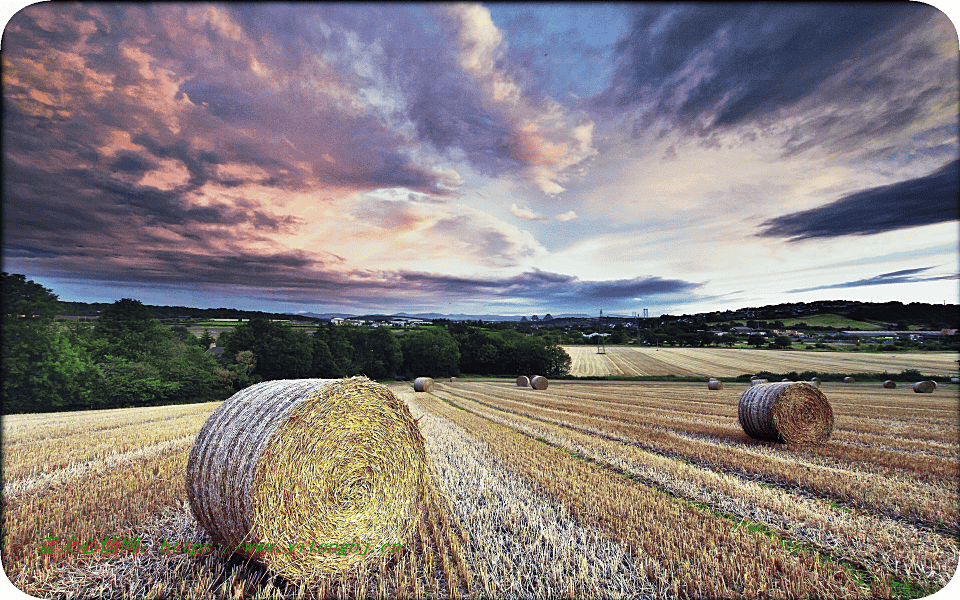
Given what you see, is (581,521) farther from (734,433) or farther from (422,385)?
(422,385)

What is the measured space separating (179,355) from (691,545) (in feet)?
110

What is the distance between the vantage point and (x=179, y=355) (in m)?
28.2

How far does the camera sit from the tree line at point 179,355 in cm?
1939

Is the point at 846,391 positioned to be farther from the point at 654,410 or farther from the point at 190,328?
the point at 190,328

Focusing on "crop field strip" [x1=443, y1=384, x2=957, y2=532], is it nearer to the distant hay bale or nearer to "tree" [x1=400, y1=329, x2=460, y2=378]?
the distant hay bale

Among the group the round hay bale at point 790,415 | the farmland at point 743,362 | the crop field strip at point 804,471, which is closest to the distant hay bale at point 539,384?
the farmland at point 743,362

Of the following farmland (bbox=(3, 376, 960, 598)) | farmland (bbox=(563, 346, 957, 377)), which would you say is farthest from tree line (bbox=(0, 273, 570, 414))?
farmland (bbox=(563, 346, 957, 377))

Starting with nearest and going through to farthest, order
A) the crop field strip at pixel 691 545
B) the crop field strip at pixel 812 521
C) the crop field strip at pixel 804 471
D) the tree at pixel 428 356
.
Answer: the crop field strip at pixel 691 545 → the crop field strip at pixel 812 521 → the crop field strip at pixel 804 471 → the tree at pixel 428 356

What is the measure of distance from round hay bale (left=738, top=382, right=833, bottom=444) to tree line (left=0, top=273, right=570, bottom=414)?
39.4 ft

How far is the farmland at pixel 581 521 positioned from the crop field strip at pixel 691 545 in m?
0.02

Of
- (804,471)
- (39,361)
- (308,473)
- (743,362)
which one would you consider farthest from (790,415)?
(743,362)

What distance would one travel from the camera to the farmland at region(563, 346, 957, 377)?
29031 mm

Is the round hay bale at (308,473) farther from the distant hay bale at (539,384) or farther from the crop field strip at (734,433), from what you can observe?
the distant hay bale at (539,384)

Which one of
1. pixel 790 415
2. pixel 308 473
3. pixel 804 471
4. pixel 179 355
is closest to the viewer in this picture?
pixel 308 473
